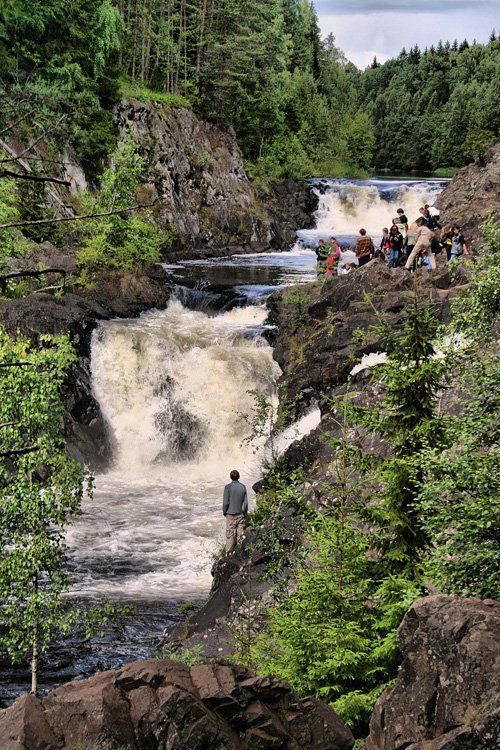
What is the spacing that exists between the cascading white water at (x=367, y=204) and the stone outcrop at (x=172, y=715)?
48.5 metres

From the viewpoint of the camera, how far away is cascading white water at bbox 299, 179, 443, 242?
2174 inches

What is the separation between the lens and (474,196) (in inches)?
1531

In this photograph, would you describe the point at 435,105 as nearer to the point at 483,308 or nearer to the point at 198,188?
the point at 198,188

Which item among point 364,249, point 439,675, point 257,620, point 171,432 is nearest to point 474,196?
point 364,249

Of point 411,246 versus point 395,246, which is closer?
point 395,246

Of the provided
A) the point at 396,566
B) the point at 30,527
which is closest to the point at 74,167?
the point at 30,527

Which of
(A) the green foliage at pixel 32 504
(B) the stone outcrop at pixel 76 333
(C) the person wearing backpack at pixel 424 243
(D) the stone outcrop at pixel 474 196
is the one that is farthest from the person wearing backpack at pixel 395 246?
(A) the green foliage at pixel 32 504

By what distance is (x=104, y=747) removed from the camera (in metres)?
6.96

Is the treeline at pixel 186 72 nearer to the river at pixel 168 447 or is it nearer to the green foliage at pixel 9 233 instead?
the green foliage at pixel 9 233

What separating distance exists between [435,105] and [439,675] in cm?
11522

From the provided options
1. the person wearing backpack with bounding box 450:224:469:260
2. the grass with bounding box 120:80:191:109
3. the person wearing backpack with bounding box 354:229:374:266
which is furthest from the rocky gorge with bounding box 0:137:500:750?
the grass with bounding box 120:80:191:109

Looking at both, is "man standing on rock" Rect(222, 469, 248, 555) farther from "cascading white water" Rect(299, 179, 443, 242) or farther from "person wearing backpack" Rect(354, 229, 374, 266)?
"cascading white water" Rect(299, 179, 443, 242)

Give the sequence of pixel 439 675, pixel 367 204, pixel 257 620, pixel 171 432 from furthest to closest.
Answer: pixel 367 204 → pixel 171 432 → pixel 257 620 → pixel 439 675

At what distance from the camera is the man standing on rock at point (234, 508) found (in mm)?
16547
